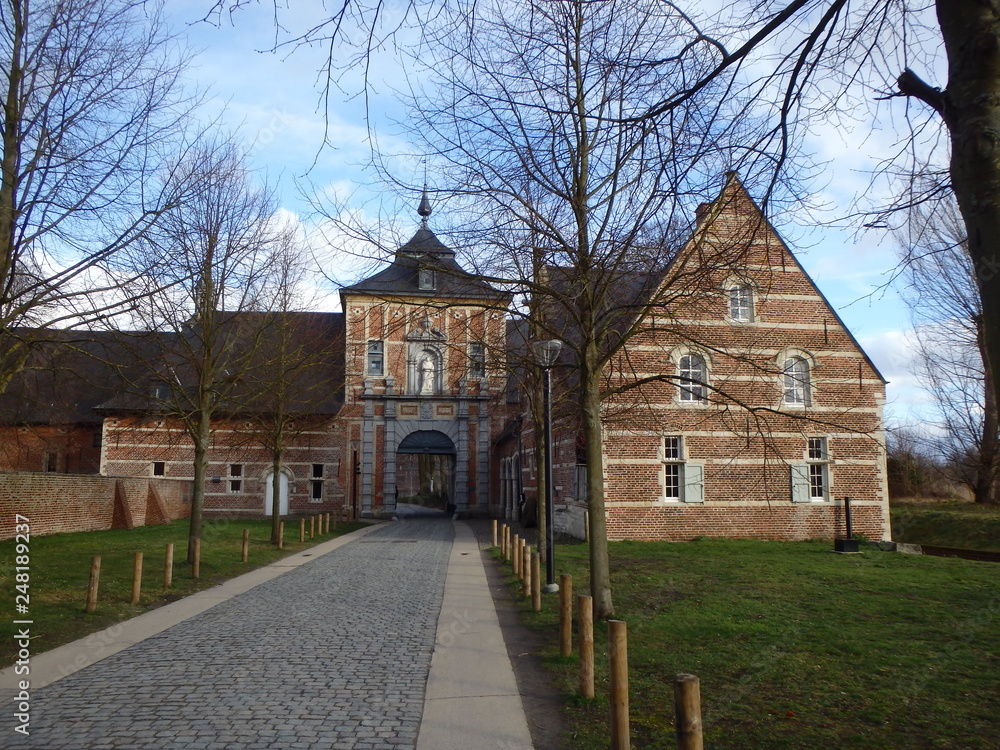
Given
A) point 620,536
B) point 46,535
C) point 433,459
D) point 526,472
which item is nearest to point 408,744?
point 620,536

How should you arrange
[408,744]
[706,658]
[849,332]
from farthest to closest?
1. [849,332]
2. [706,658]
3. [408,744]

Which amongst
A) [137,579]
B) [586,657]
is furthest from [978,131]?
[137,579]

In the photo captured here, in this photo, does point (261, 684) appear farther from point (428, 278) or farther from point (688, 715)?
point (428, 278)

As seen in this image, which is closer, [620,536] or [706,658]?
[706,658]

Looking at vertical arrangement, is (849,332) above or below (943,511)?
above

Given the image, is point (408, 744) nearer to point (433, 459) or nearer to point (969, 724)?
point (969, 724)

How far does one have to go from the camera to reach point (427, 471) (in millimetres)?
74375

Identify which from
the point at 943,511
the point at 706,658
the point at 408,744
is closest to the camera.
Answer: the point at 408,744

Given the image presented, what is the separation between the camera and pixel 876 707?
548 centimetres

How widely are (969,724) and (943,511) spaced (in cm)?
2400

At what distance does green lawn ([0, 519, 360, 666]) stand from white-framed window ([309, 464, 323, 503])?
41.5ft

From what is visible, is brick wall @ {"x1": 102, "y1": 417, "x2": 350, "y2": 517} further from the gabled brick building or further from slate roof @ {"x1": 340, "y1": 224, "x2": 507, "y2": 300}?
slate roof @ {"x1": 340, "y1": 224, "x2": 507, "y2": 300}

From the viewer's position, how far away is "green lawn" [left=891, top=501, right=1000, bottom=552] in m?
22.5

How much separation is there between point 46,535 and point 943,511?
27.8 m
